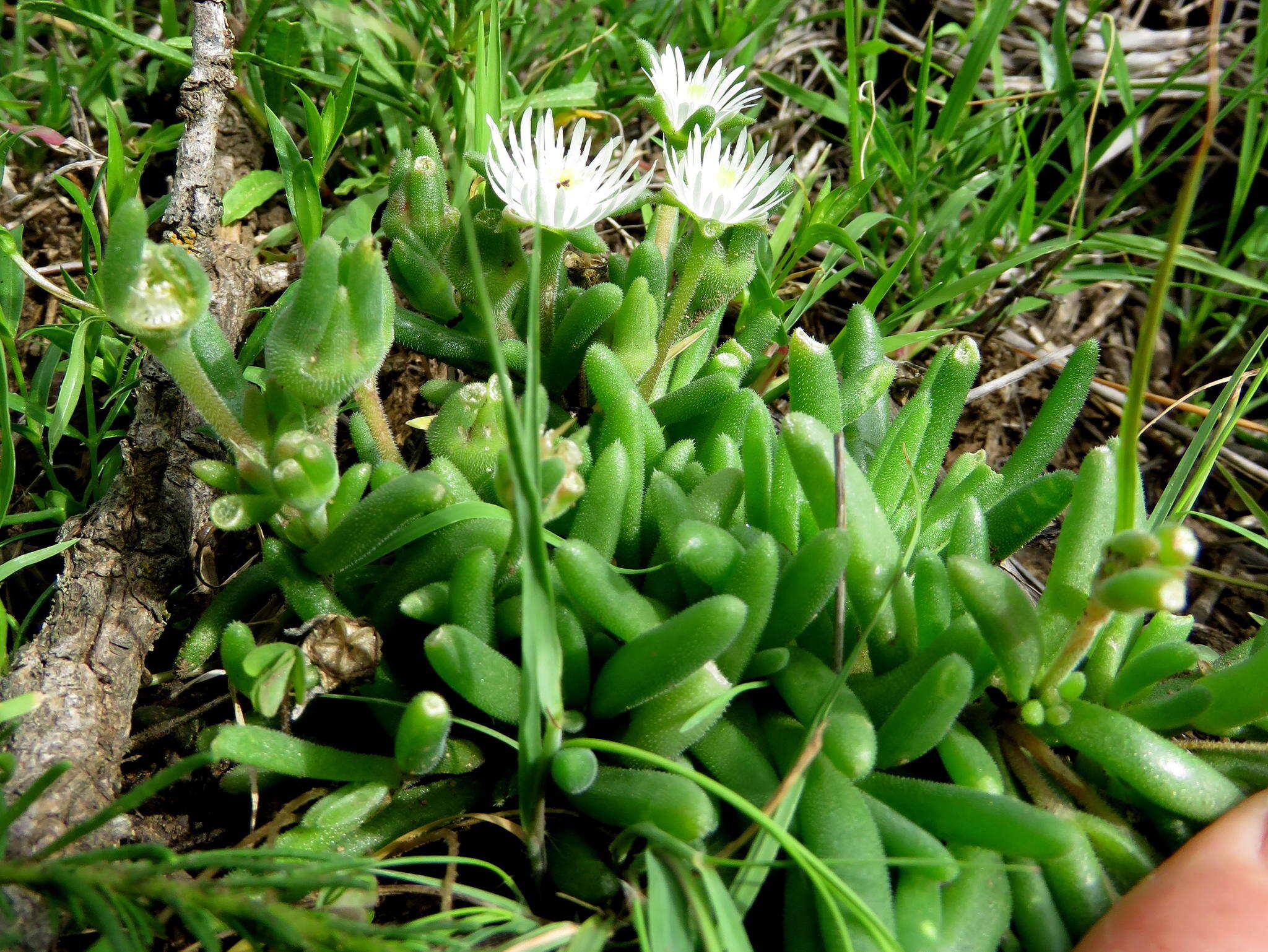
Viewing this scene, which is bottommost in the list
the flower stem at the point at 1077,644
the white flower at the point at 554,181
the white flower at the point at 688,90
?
the flower stem at the point at 1077,644

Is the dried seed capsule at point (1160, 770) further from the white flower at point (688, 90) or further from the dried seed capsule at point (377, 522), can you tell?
the white flower at point (688, 90)

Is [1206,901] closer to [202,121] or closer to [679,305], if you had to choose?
[679,305]


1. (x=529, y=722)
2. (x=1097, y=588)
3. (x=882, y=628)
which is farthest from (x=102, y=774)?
(x=1097, y=588)

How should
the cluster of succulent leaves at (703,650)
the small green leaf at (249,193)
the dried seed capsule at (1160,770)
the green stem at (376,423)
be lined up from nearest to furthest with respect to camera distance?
the cluster of succulent leaves at (703,650)
the dried seed capsule at (1160,770)
the green stem at (376,423)
the small green leaf at (249,193)

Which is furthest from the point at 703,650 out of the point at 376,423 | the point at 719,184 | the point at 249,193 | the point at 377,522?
the point at 249,193

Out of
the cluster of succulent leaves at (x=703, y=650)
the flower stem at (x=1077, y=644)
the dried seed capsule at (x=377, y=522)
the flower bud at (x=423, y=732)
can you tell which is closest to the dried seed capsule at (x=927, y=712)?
the cluster of succulent leaves at (x=703, y=650)

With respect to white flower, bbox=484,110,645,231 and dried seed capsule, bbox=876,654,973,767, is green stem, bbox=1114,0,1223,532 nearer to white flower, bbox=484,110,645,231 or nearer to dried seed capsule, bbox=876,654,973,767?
dried seed capsule, bbox=876,654,973,767

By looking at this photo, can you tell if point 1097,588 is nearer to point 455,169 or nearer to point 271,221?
point 455,169
